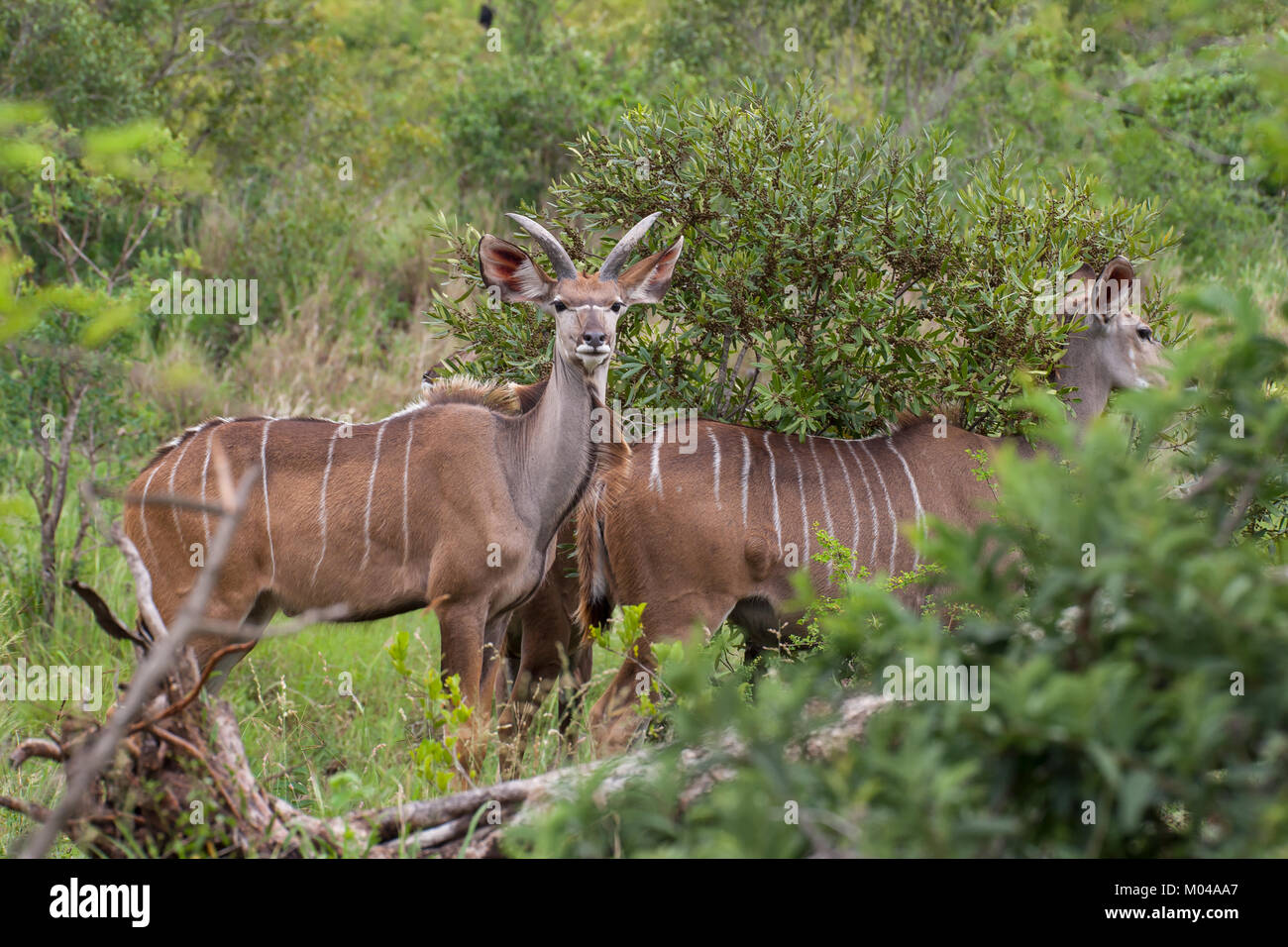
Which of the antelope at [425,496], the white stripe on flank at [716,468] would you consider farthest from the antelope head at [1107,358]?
the antelope at [425,496]

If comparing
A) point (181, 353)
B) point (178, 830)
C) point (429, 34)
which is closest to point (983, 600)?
point (178, 830)

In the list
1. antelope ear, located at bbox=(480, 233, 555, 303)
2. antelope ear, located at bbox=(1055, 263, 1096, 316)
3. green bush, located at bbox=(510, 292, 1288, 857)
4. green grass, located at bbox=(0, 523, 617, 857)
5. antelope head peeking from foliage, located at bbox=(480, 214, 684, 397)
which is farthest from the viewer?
antelope ear, located at bbox=(1055, 263, 1096, 316)

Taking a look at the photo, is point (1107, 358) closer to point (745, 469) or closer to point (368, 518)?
point (745, 469)

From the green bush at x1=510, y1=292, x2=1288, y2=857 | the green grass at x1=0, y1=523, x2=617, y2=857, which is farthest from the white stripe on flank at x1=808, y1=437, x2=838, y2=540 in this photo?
the green bush at x1=510, y1=292, x2=1288, y2=857

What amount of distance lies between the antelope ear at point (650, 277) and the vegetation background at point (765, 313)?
0.17m

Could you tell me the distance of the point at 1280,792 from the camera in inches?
68.0

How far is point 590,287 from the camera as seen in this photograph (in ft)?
14.8

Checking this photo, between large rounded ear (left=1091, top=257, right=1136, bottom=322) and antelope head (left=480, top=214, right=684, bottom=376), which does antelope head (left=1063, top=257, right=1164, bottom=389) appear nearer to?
large rounded ear (left=1091, top=257, right=1136, bottom=322)

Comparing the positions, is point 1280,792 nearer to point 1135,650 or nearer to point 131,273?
point 1135,650

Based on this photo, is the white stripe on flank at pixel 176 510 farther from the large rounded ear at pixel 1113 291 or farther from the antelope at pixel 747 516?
the large rounded ear at pixel 1113 291

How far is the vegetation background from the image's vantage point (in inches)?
69.6

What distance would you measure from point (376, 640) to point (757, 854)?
512cm

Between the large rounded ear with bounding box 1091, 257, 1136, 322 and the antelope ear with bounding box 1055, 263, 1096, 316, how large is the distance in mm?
34

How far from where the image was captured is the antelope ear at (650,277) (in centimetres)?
450
